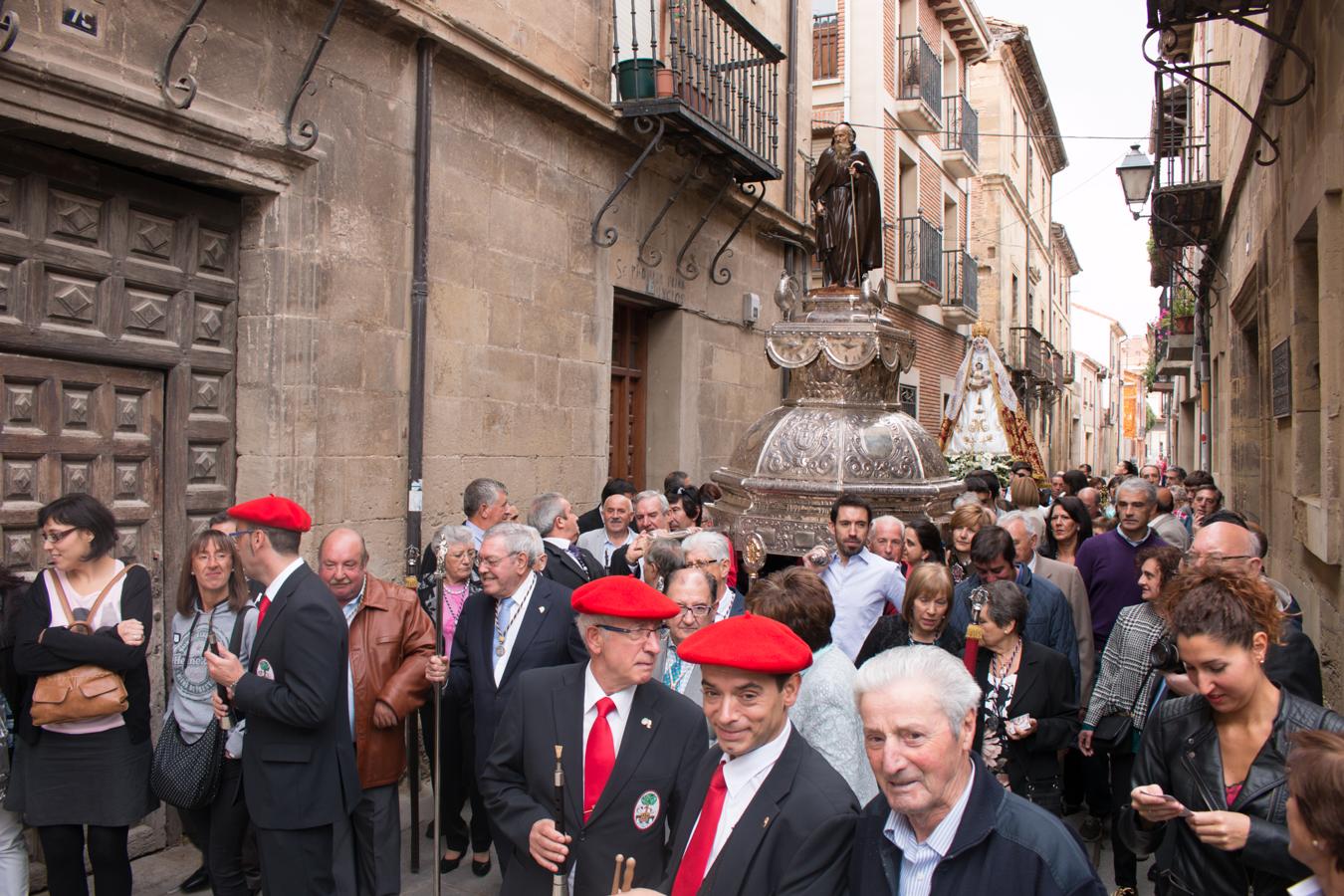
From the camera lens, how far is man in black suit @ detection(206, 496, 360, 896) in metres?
3.63

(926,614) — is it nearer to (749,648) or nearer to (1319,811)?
(749,648)

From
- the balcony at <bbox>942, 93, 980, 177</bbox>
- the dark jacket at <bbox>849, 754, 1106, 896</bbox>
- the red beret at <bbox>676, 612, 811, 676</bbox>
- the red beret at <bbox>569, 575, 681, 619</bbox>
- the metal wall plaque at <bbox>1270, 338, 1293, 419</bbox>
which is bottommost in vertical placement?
the dark jacket at <bbox>849, 754, 1106, 896</bbox>

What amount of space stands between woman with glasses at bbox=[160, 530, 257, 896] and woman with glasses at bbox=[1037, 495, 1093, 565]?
4708mm

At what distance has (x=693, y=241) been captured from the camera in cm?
1054

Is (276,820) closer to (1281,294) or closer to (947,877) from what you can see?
(947,877)

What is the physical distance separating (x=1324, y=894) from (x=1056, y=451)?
40881mm

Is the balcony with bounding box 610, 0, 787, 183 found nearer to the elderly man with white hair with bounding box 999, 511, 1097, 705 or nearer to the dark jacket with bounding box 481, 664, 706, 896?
the elderly man with white hair with bounding box 999, 511, 1097, 705

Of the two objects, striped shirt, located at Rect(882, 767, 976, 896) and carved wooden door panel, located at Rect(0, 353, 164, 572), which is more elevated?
carved wooden door panel, located at Rect(0, 353, 164, 572)

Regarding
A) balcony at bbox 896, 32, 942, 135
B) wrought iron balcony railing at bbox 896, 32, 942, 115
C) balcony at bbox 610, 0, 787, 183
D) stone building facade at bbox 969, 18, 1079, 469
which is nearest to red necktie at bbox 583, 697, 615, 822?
balcony at bbox 610, 0, 787, 183

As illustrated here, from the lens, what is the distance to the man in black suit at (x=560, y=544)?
566 cm

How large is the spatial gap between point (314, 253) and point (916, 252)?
47.7 feet

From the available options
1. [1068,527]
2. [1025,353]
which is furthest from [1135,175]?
[1025,353]

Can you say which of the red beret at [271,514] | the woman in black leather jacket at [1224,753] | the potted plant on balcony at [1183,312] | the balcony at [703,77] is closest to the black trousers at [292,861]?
the red beret at [271,514]

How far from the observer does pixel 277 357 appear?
584 cm
